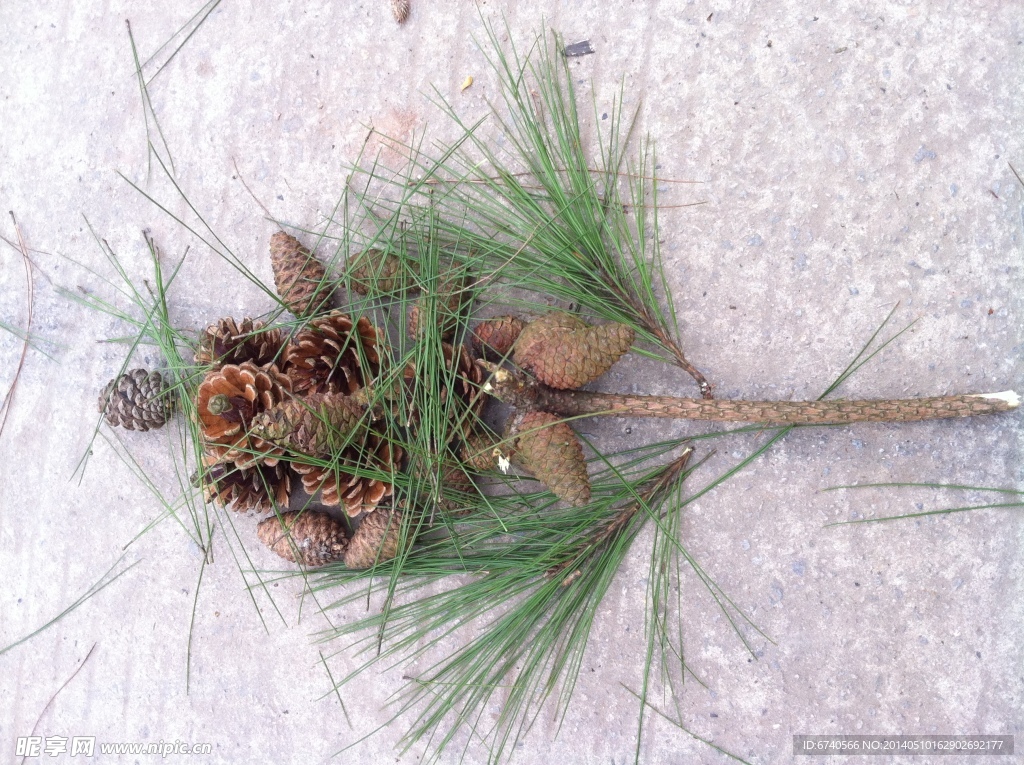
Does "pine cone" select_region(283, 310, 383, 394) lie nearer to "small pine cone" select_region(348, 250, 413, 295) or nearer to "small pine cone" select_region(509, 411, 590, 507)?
"small pine cone" select_region(348, 250, 413, 295)

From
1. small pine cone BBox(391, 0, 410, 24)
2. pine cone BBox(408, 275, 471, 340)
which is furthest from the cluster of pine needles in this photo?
small pine cone BBox(391, 0, 410, 24)

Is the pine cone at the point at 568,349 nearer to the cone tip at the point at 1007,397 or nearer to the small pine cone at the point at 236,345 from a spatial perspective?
the small pine cone at the point at 236,345

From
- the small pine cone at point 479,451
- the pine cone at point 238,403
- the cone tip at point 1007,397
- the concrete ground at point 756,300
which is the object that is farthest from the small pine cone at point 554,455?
the cone tip at point 1007,397

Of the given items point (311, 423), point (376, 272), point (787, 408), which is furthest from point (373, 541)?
point (787, 408)

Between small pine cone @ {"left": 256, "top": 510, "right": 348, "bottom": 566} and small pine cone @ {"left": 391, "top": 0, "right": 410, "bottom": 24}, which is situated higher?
small pine cone @ {"left": 391, "top": 0, "right": 410, "bottom": 24}

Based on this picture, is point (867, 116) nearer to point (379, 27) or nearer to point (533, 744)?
point (379, 27)

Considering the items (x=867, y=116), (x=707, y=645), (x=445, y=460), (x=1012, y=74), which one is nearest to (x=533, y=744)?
(x=707, y=645)
